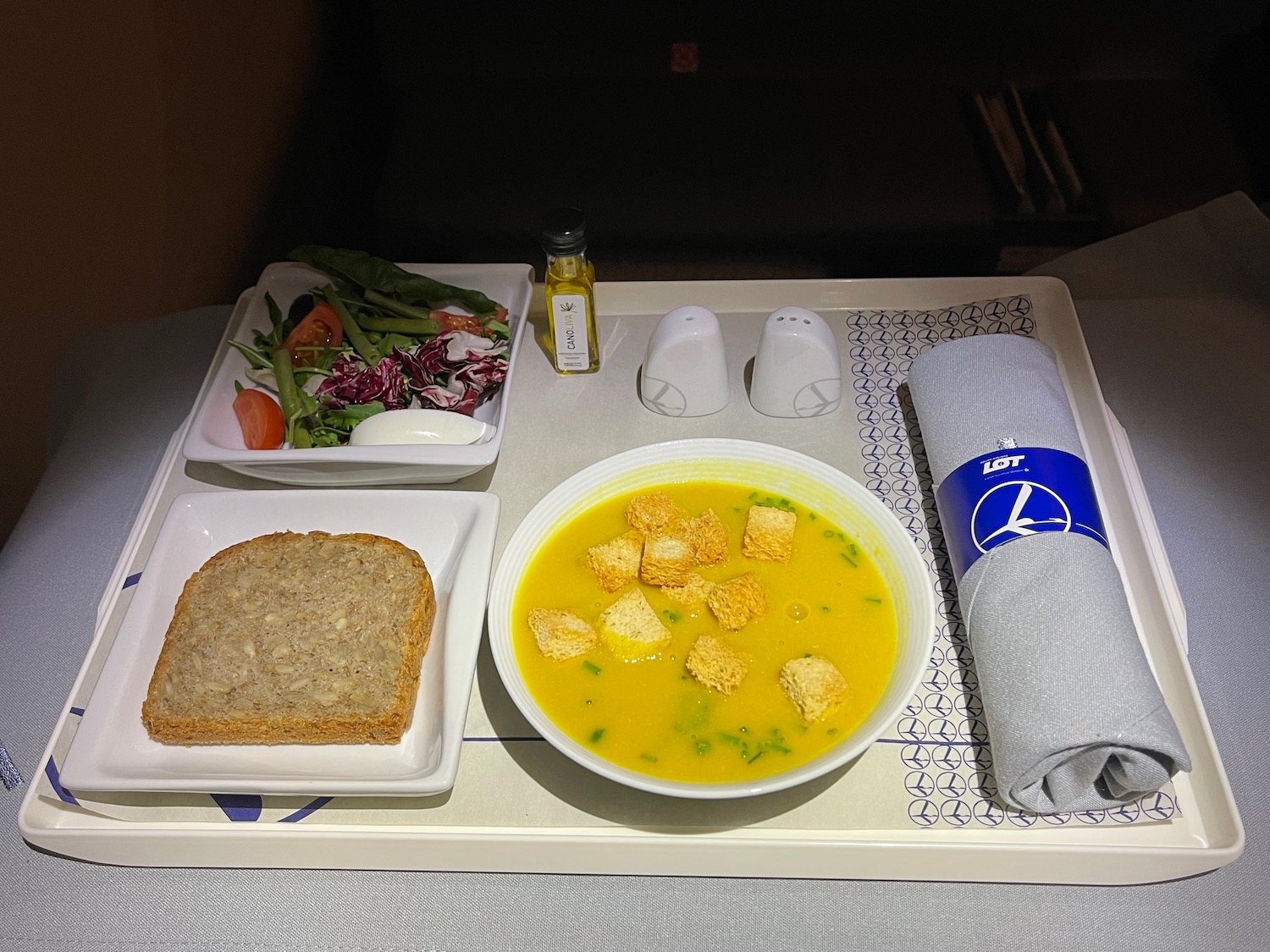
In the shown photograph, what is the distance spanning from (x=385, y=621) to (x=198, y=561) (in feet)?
1.17

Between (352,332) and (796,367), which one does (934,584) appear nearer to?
(796,367)

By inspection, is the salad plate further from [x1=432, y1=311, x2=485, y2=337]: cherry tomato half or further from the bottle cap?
the bottle cap

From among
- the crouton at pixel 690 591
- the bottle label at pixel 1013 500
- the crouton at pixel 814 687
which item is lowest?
the crouton at pixel 814 687

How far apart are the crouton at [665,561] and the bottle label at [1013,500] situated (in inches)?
15.6

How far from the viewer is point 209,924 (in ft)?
4.17

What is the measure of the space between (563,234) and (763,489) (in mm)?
524

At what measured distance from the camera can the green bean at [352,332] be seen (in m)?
1.80

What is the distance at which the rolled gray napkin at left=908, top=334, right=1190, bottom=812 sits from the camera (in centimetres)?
118

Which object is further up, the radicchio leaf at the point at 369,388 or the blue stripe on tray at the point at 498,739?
the radicchio leaf at the point at 369,388

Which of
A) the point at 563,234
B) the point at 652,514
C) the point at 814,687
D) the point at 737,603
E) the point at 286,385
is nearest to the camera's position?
the point at 814,687

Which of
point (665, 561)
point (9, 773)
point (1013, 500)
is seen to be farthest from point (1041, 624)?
point (9, 773)

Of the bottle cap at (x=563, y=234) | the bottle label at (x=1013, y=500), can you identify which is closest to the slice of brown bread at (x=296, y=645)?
the bottle cap at (x=563, y=234)

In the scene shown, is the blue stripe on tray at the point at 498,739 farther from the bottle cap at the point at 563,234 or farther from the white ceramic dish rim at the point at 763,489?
the bottle cap at the point at 563,234

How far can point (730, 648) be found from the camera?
1327 millimetres
